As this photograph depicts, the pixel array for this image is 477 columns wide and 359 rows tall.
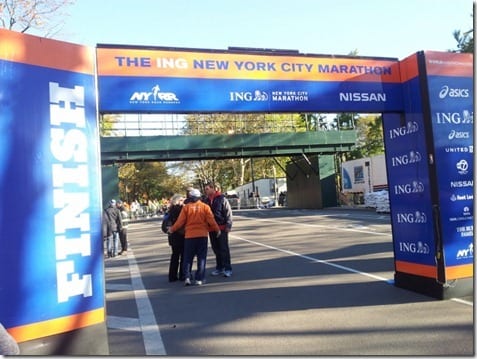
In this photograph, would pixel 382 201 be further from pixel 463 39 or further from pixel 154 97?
pixel 154 97

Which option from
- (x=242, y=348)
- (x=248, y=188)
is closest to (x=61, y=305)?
(x=242, y=348)

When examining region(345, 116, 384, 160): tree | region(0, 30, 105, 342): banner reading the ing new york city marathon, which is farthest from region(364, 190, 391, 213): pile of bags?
region(345, 116, 384, 160): tree

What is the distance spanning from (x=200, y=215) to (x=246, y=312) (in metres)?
2.53

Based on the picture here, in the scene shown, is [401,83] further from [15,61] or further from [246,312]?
[15,61]

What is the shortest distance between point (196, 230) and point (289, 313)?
2813 millimetres

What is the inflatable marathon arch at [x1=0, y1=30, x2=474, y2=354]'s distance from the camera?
4258 millimetres

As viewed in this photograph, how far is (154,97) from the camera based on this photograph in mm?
5957

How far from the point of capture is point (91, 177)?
4.66 metres

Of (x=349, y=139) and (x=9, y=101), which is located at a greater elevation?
(x=349, y=139)

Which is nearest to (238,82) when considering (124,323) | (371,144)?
(124,323)

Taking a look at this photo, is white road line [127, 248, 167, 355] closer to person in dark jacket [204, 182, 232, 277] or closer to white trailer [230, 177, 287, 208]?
person in dark jacket [204, 182, 232, 277]

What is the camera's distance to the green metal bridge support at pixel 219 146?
3234 centimetres

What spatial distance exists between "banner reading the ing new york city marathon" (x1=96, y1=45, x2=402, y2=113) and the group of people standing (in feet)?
9.16

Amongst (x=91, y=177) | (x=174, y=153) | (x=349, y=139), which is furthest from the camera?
(x=349, y=139)
